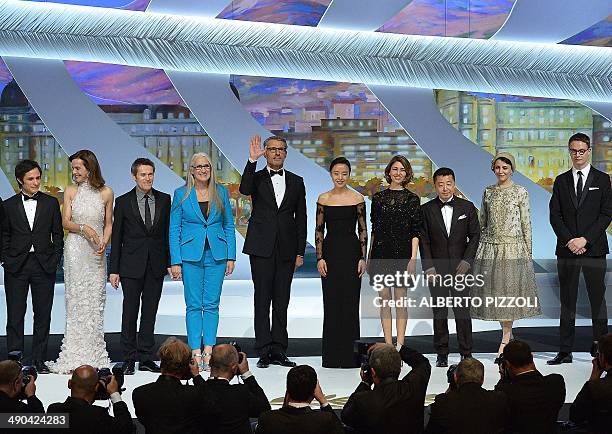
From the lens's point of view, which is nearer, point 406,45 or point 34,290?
point 34,290

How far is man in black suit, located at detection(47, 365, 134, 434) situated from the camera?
141 inches

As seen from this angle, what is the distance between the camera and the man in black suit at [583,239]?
21.3ft

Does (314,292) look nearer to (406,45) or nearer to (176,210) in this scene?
(406,45)

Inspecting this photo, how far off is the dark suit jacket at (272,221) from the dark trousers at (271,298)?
0.21 ft

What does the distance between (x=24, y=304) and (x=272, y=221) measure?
1.64 metres

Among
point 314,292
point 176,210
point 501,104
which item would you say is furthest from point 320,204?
point 501,104

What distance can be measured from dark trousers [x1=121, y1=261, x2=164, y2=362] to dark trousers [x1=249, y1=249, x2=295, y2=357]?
63cm

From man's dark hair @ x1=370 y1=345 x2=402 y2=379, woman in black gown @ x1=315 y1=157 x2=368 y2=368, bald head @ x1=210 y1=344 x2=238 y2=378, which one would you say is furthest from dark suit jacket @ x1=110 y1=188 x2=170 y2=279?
man's dark hair @ x1=370 y1=345 x2=402 y2=379

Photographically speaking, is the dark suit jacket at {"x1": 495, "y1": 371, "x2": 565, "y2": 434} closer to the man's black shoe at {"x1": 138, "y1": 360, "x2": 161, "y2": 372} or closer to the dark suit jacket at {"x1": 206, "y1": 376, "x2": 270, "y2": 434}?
the dark suit jacket at {"x1": 206, "y1": 376, "x2": 270, "y2": 434}

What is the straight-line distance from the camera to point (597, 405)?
3.93 m

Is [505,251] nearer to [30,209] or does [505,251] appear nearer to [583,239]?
[583,239]

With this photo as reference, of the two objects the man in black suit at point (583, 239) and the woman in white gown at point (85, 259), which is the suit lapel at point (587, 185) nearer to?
the man in black suit at point (583, 239)

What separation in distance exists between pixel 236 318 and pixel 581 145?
3164 millimetres

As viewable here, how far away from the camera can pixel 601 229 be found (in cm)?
650
